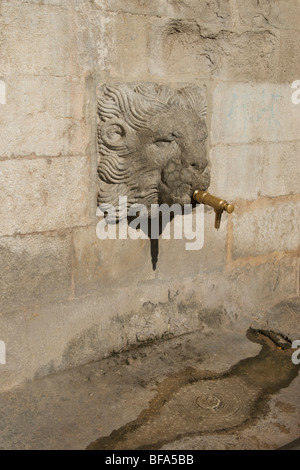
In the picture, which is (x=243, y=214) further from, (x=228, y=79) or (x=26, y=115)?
(x=26, y=115)

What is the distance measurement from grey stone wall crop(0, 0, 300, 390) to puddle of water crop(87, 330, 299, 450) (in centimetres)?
49

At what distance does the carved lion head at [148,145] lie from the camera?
3.03m

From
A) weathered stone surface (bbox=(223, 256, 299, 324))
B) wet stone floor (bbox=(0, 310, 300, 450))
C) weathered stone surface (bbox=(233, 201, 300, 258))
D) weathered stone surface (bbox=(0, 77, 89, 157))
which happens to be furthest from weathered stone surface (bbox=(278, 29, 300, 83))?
wet stone floor (bbox=(0, 310, 300, 450))

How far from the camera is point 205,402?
305 centimetres

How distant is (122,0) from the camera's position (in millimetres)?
2959

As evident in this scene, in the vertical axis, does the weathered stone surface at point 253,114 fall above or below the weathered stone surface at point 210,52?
below

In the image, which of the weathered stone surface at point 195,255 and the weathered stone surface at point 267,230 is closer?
the weathered stone surface at point 195,255

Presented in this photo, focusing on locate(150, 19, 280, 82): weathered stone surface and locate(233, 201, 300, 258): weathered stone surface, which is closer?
locate(150, 19, 280, 82): weathered stone surface

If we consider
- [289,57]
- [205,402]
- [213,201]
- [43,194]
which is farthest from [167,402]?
[289,57]

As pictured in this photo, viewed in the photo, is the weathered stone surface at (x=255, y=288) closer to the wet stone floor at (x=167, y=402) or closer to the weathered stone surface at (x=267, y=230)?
the weathered stone surface at (x=267, y=230)

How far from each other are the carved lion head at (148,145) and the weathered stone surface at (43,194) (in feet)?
0.44

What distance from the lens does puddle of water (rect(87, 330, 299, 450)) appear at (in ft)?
8.99

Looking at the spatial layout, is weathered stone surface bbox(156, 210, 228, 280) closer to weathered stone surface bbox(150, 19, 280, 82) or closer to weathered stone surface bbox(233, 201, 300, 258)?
weathered stone surface bbox(233, 201, 300, 258)

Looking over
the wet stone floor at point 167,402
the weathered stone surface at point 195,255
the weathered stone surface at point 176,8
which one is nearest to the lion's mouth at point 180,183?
the weathered stone surface at point 195,255
